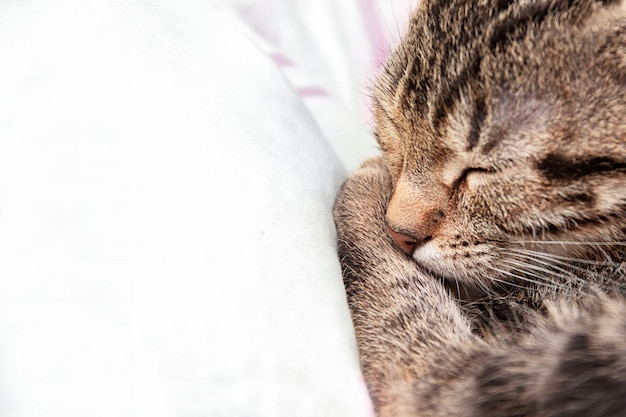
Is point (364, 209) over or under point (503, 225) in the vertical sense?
over

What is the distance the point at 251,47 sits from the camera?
1324 mm

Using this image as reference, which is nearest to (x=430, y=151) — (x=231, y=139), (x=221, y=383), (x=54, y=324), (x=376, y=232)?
(x=376, y=232)

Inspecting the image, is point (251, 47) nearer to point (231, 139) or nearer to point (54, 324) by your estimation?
point (231, 139)

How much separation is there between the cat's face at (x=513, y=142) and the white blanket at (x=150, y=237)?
217mm

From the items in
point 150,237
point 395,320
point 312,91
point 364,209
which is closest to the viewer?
point 150,237

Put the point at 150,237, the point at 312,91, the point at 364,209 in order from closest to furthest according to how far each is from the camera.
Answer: the point at 150,237 < the point at 364,209 < the point at 312,91

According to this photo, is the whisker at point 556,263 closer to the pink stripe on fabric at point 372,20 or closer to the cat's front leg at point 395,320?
the cat's front leg at point 395,320

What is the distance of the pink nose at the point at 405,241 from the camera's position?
102 cm

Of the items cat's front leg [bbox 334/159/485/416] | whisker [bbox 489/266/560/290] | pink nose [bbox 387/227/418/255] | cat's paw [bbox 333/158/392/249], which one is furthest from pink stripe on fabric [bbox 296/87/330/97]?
whisker [bbox 489/266/560/290]

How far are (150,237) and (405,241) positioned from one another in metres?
0.45

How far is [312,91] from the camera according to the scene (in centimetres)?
173

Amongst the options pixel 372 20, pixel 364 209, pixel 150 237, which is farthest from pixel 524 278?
pixel 372 20

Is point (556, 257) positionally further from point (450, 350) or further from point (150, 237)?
point (150, 237)

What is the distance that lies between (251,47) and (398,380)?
2.70 ft
